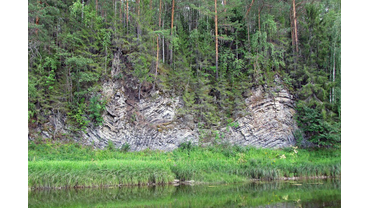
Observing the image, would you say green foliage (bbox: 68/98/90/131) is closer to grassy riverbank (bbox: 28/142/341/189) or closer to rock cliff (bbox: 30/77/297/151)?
rock cliff (bbox: 30/77/297/151)

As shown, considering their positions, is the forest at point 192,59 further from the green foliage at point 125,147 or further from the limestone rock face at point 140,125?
the green foliage at point 125,147

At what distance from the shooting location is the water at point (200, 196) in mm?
10391

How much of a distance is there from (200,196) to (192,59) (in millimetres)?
15149

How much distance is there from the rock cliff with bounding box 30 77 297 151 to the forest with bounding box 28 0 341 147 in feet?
1.98

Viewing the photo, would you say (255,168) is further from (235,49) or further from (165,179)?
(235,49)

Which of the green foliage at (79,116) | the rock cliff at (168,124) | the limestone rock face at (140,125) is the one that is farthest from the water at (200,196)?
the green foliage at (79,116)

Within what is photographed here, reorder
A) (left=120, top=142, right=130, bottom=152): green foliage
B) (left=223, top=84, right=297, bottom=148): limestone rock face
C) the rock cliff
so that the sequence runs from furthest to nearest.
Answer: (left=223, top=84, right=297, bottom=148): limestone rock face < the rock cliff < (left=120, top=142, right=130, bottom=152): green foliage

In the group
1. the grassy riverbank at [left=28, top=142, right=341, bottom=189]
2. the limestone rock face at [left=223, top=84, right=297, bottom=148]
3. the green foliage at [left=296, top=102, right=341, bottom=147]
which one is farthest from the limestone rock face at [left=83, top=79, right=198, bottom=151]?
the green foliage at [left=296, top=102, right=341, bottom=147]

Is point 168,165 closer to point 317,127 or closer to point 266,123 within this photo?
point 266,123

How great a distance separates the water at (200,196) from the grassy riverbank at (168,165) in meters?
0.80

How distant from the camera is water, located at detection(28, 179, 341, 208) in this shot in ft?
34.1

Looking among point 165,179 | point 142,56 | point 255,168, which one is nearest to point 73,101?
point 142,56

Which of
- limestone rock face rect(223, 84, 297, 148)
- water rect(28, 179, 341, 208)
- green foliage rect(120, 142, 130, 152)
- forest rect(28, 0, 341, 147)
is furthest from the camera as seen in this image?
limestone rock face rect(223, 84, 297, 148)
